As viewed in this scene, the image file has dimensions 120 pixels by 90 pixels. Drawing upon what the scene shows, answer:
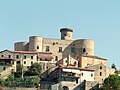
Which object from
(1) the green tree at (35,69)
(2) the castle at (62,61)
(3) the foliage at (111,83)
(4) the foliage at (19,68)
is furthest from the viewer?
(4) the foliage at (19,68)

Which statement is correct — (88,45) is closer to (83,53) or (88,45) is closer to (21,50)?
(83,53)

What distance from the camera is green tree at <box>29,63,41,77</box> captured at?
325 feet

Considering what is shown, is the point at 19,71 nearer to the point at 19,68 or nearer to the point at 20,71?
the point at 20,71

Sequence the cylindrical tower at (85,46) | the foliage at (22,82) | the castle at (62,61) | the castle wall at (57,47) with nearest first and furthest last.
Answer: the foliage at (22,82)
the castle at (62,61)
the castle wall at (57,47)
the cylindrical tower at (85,46)

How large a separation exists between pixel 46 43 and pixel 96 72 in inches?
561

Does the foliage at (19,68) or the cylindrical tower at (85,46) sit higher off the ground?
the cylindrical tower at (85,46)

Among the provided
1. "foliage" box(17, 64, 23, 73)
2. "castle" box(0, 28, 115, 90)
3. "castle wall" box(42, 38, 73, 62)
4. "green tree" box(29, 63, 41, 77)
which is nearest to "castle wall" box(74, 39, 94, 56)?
"castle" box(0, 28, 115, 90)

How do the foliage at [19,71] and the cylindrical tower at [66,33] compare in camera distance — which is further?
the cylindrical tower at [66,33]

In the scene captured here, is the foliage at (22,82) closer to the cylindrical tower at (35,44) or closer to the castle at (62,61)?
the castle at (62,61)

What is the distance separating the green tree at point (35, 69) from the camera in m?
98.9

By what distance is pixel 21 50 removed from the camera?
359ft

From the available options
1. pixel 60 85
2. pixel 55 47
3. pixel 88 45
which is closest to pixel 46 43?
pixel 55 47

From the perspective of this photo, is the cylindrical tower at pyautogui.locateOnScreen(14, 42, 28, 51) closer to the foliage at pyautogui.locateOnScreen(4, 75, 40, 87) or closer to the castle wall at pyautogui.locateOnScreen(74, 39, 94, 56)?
the castle wall at pyautogui.locateOnScreen(74, 39, 94, 56)

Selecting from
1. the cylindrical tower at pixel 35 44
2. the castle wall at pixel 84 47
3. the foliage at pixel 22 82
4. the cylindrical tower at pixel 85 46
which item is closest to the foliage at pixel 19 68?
the foliage at pixel 22 82
